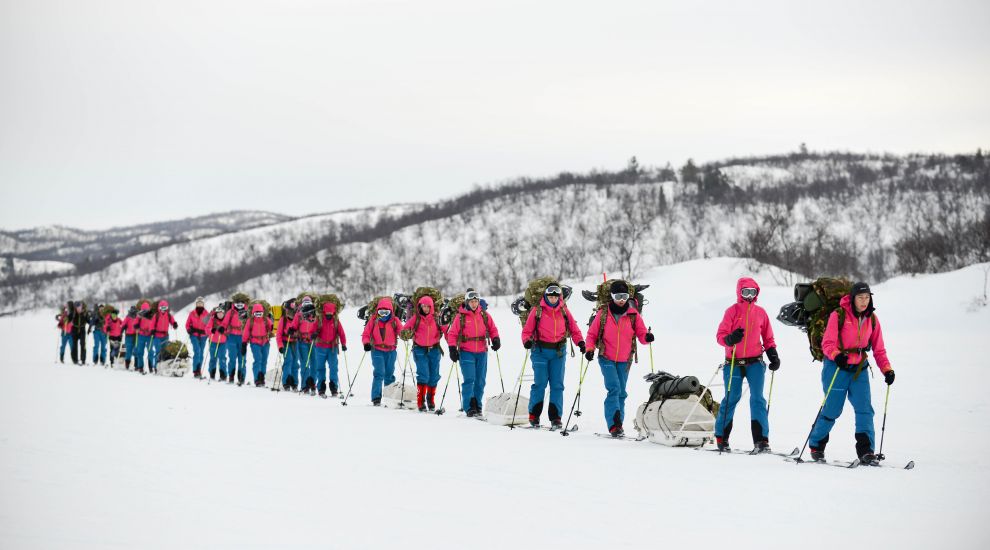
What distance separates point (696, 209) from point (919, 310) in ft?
270

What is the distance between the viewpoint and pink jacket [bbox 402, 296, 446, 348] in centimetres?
1425

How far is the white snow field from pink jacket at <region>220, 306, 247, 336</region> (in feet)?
19.4

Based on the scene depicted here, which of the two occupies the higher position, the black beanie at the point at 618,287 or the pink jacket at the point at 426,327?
the black beanie at the point at 618,287

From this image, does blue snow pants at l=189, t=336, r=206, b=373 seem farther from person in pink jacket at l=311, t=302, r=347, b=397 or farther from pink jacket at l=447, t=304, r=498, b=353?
pink jacket at l=447, t=304, r=498, b=353

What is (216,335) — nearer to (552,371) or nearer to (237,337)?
(237,337)

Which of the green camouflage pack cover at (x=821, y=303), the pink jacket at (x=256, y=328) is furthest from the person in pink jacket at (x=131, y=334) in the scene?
the green camouflage pack cover at (x=821, y=303)

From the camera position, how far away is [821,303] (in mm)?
9227

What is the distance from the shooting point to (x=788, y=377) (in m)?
17.3

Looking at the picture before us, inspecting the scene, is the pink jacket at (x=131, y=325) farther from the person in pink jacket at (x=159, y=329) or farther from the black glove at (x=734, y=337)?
the black glove at (x=734, y=337)

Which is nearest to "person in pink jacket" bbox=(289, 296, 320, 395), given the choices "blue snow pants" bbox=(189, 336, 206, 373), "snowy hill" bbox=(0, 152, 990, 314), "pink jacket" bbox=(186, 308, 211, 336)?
"pink jacket" bbox=(186, 308, 211, 336)

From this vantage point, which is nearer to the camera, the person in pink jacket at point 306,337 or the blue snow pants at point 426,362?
the blue snow pants at point 426,362

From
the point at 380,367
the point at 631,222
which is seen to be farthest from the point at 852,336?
the point at 631,222

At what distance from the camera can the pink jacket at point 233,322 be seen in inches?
809

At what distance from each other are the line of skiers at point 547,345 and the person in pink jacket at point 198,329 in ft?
0.12
